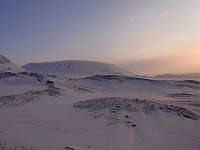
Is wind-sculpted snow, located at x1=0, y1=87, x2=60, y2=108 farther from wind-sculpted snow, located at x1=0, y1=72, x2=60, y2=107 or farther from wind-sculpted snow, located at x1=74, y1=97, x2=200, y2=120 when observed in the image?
wind-sculpted snow, located at x1=74, y1=97, x2=200, y2=120

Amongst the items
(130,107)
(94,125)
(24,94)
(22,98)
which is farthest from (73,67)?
(94,125)

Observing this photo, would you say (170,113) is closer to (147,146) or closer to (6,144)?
(147,146)

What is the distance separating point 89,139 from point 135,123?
10.7 feet

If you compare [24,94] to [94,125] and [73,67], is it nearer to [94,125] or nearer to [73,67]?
[94,125]

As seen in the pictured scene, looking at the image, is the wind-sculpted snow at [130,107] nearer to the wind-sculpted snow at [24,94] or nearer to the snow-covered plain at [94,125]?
the snow-covered plain at [94,125]

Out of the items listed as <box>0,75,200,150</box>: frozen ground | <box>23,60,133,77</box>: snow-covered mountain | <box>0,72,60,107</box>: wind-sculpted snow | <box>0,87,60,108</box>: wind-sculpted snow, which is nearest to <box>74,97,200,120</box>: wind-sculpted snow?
<box>0,75,200,150</box>: frozen ground

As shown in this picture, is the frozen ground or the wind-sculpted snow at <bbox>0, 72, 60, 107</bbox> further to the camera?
the wind-sculpted snow at <bbox>0, 72, 60, 107</bbox>

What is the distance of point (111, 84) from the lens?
1609 inches

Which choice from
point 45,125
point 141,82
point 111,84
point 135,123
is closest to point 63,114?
point 45,125

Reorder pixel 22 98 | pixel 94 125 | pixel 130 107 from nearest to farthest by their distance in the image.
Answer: pixel 94 125
pixel 130 107
pixel 22 98

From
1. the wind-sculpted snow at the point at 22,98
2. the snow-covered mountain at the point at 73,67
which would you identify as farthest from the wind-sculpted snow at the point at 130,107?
the snow-covered mountain at the point at 73,67

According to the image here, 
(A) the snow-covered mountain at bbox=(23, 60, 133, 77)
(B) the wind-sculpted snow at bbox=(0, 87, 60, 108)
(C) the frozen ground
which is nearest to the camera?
(C) the frozen ground

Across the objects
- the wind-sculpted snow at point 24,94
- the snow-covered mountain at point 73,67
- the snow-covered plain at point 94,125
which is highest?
the snow-covered mountain at point 73,67

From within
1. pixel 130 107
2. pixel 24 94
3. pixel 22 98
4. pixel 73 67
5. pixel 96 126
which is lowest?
pixel 96 126
